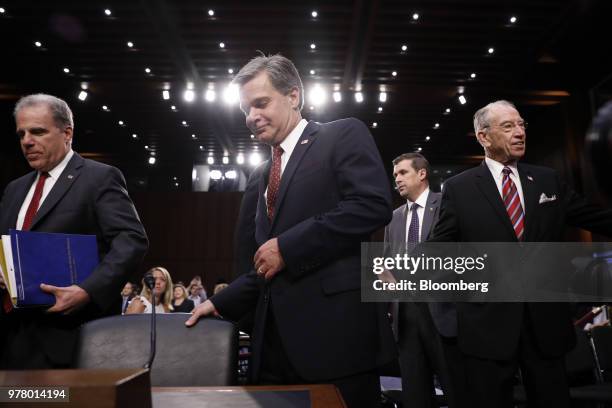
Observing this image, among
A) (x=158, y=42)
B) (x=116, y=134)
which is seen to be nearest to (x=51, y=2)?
(x=158, y=42)

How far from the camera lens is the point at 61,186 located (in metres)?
1.72

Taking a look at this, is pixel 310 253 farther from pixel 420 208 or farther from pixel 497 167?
pixel 420 208

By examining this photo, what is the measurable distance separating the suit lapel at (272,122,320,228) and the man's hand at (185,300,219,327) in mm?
286

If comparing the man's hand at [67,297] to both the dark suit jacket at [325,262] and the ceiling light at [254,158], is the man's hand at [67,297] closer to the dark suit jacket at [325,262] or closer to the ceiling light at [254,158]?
the dark suit jacket at [325,262]

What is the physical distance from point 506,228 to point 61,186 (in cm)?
165

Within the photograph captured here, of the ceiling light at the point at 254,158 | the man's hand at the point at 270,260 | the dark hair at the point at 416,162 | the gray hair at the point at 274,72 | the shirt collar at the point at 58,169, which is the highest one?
the ceiling light at the point at 254,158

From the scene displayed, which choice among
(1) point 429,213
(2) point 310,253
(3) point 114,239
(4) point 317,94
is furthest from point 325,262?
(4) point 317,94

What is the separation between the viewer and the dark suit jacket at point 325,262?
48.8 inches

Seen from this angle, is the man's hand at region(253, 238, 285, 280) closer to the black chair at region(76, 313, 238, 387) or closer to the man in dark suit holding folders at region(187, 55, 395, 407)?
the man in dark suit holding folders at region(187, 55, 395, 407)

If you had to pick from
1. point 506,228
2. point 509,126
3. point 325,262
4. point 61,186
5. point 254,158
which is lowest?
point 325,262

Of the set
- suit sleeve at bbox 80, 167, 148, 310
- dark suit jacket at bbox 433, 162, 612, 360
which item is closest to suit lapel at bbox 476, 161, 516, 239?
dark suit jacket at bbox 433, 162, 612, 360

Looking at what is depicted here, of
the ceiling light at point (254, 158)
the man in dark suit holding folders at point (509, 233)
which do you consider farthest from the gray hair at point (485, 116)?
the ceiling light at point (254, 158)

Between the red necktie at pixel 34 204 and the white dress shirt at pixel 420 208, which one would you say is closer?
the red necktie at pixel 34 204

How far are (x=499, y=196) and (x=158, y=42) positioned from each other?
7086mm
